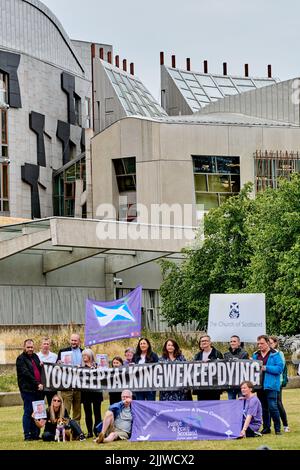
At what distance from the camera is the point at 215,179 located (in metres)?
67.8

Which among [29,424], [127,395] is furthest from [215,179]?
[127,395]

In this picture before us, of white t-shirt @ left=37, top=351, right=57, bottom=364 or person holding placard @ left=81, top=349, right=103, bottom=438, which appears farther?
white t-shirt @ left=37, top=351, right=57, bottom=364

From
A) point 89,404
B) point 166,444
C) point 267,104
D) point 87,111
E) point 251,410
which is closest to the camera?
point 166,444

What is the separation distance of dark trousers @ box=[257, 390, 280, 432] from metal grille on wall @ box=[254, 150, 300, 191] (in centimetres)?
→ 4600

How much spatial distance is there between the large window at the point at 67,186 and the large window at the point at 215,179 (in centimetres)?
965

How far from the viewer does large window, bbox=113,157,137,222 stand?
2665 inches

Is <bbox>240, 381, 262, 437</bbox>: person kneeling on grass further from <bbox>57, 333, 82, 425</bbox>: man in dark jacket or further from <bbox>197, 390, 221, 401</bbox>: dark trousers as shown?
<bbox>57, 333, 82, 425</bbox>: man in dark jacket

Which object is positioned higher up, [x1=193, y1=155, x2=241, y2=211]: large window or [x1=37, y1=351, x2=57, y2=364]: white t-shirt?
[x1=193, y1=155, x2=241, y2=211]: large window

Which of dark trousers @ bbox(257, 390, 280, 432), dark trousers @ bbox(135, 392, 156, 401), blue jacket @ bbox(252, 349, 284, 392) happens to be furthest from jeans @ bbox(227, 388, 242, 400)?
dark trousers @ bbox(135, 392, 156, 401)

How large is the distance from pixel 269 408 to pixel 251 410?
61cm

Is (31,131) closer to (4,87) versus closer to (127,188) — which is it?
(4,87)

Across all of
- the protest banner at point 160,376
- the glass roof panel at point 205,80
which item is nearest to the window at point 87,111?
the glass roof panel at point 205,80

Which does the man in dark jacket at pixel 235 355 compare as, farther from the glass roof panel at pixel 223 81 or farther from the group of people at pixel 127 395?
the glass roof panel at pixel 223 81
